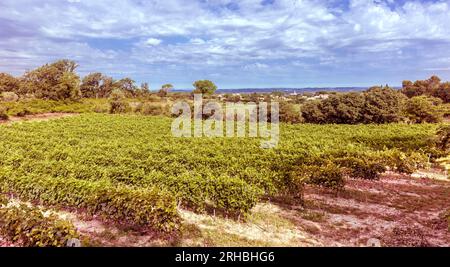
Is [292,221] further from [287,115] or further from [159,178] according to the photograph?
[287,115]

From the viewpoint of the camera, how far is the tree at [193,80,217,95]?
248 ft

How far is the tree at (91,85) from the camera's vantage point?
71938 millimetres

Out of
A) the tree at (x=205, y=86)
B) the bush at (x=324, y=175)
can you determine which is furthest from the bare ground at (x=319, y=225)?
the tree at (x=205, y=86)

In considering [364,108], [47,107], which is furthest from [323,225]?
[47,107]

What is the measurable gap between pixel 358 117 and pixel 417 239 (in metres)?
35.7

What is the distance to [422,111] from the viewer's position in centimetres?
4228

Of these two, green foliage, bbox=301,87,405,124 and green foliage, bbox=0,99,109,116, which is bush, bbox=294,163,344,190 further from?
green foliage, bbox=0,99,109,116

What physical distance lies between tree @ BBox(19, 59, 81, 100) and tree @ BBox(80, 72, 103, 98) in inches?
243

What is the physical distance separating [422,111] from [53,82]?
63.0 metres

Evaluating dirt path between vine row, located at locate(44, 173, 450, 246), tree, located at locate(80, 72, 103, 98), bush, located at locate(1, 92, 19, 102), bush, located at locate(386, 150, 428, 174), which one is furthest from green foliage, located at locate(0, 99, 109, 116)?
bush, located at locate(386, 150, 428, 174)

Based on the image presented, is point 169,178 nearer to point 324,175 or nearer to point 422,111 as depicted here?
point 324,175

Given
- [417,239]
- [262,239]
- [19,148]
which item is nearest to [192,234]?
[262,239]

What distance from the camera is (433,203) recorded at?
498 inches
